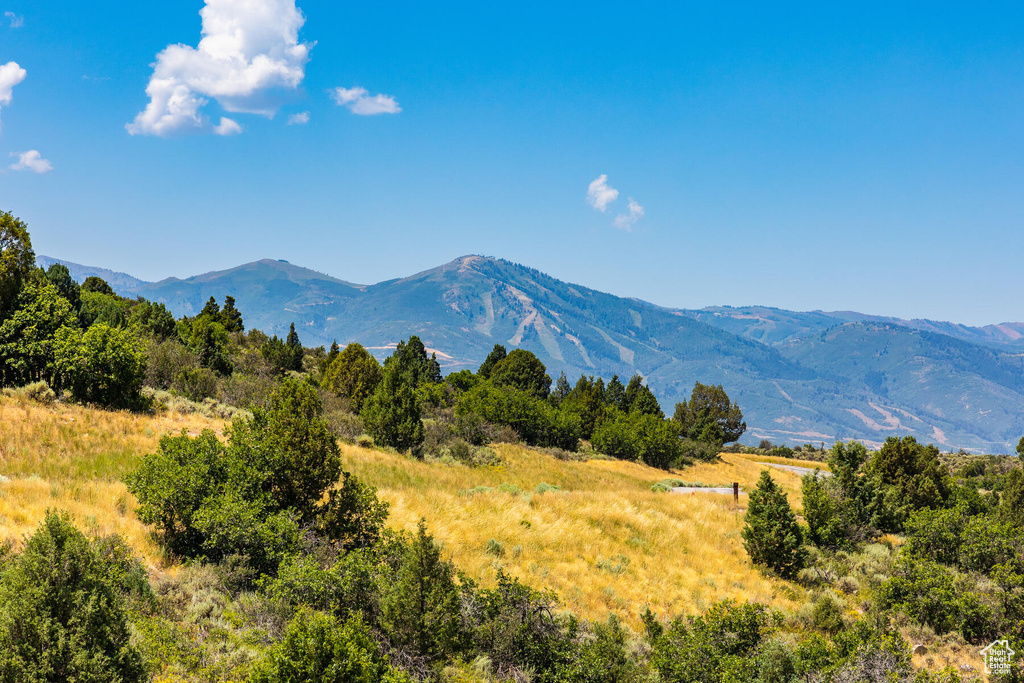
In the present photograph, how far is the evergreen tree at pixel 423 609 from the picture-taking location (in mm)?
7348

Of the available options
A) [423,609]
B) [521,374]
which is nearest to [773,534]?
[423,609]

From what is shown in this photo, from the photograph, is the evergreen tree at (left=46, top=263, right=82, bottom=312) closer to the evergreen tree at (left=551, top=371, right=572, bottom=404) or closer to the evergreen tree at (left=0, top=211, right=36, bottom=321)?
the evergreen tree at (left=0, top=211, right=36, bottom=321)

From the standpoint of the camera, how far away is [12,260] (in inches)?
770

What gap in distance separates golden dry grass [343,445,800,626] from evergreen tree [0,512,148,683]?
6752 millimetres

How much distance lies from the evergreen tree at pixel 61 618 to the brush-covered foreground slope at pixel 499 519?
3057 mm

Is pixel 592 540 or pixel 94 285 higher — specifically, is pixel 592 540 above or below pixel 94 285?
below

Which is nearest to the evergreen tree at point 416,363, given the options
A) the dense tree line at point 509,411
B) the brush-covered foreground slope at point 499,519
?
the dense tree line at point 509,411

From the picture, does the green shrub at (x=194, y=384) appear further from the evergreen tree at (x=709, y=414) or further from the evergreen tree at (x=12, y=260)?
the evergreen tree at (x=709, y=414)

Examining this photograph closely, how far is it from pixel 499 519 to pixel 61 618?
34.4ft

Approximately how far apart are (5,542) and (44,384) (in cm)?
1470

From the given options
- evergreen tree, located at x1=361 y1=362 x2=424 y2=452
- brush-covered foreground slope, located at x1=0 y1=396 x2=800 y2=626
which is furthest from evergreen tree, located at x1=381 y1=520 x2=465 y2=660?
evergreen tree, located at x1=361 y1=362 x2=424 y2=452

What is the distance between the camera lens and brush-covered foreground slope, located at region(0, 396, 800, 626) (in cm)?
1044

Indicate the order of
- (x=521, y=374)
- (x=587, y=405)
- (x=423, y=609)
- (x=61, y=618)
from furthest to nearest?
(x=521, y=374) → (x=587, y=405) → (x=423, y=609) → (x=61, y=618)

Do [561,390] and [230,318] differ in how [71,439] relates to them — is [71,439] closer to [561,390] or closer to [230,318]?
[561,390]
